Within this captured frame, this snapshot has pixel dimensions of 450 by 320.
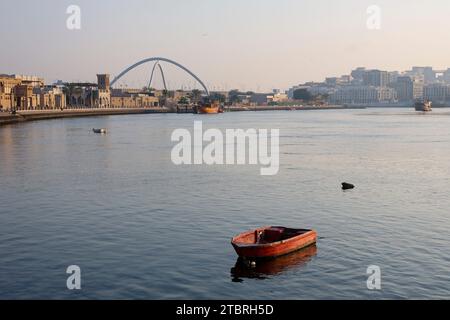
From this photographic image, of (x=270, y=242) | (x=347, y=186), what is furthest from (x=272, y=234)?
(x=347, y=186)

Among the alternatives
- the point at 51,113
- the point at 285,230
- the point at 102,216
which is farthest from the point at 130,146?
the point at 51,113

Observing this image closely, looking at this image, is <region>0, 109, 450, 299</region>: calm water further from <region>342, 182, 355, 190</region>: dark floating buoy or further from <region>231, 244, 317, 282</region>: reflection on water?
<region>342, 182, 355, 190</region>: dark floating buoy

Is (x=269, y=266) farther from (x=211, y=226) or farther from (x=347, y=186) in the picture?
(x=347, y=186)

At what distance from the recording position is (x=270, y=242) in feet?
96.0

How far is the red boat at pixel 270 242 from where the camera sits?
88.4 feet

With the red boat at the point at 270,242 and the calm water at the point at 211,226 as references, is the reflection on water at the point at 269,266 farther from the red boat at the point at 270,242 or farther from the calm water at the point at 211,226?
the red boat at the point at 270,242

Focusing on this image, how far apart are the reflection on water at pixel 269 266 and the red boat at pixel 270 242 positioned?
257 mm

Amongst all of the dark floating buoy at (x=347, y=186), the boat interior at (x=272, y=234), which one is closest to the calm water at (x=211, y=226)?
the dark floating buoy at (x=347, y=186)

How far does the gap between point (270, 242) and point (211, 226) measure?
5618mm

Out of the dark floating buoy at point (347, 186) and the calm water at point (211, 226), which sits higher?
the dark floating buoy at point (347, 186)

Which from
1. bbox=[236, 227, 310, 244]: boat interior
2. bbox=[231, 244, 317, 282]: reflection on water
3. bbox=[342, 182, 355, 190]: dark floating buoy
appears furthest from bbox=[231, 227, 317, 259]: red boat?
bbox=[342, 182, 355, 190]: dark floating buoy
